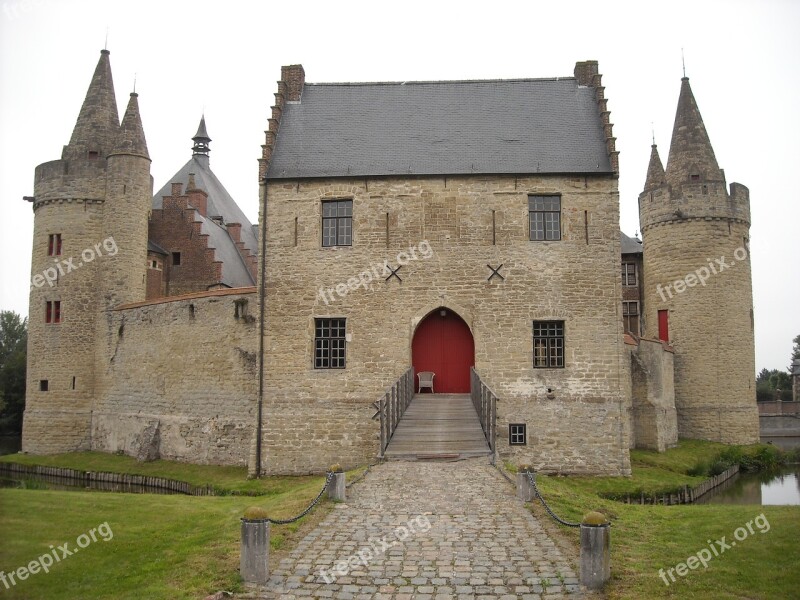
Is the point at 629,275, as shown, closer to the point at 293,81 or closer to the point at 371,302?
the point at 371,302

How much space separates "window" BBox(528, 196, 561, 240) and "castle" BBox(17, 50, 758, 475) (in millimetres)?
56

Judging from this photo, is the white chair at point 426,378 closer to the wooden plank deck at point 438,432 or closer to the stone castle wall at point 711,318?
the wooden plank deck at point 438,432

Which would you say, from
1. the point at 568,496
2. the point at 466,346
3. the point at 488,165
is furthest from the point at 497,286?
the point at 568,496

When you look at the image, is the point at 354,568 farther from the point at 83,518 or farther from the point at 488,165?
the point at 488,165

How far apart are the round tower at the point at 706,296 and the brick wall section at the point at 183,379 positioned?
56.5ft

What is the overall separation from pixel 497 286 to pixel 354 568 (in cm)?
1249

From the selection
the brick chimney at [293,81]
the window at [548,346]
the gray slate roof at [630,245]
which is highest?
the brick chimney at [293,81]

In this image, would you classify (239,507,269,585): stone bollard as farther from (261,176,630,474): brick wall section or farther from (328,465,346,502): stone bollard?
(261,176,630,474): brick wall section

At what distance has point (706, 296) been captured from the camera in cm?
2870

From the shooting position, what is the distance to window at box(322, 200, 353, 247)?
20559mm

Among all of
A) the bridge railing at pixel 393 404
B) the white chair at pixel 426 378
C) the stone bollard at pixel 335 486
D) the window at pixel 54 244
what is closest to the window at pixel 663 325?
the white chair at pixel 426 378

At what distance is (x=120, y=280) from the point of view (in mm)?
27797

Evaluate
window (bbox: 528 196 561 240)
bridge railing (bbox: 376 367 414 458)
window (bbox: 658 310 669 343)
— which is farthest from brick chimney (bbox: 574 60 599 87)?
window (bbox: 658 310 669 343)

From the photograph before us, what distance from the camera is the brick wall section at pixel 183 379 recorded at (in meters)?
22.5
